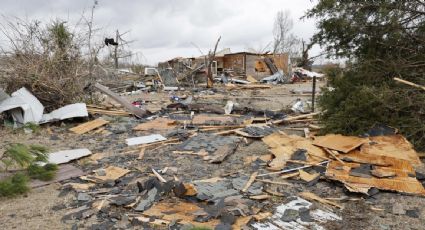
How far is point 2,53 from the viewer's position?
10336 millimetres

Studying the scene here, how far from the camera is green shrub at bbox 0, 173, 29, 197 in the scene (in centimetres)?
470

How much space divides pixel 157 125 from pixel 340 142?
4.80 meters

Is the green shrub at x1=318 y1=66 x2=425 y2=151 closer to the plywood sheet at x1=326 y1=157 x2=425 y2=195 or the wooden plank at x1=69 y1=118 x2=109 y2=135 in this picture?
the plywood sheet at x1=326 y1=157 x2=425 y2=195

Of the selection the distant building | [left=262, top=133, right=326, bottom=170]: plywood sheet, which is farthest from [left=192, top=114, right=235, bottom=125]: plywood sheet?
the distant building

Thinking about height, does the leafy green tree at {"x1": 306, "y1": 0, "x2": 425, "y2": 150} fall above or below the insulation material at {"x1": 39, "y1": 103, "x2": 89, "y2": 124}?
above

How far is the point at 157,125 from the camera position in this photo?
30.3 ft

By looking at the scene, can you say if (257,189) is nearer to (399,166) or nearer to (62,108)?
(399,166)

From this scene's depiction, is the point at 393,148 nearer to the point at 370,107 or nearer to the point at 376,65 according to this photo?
the point at 370,107

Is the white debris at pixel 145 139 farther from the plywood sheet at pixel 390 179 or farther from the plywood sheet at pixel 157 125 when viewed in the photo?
the plywood sheet at pixel 390 179

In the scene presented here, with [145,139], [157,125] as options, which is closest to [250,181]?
[145,139]

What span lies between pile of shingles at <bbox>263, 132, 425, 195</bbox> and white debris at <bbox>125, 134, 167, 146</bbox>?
2.41m

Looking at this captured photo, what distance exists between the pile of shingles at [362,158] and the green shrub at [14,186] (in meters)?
3.58

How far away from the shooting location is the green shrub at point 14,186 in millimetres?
4695

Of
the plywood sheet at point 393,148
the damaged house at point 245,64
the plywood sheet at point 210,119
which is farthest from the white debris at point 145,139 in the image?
the damaged house at point 245,64
